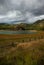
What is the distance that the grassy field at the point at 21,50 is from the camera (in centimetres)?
729

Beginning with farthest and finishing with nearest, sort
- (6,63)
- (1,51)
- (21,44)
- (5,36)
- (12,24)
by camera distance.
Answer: (12,24)
(5,36)
(21,44)
(1,51)
(6,63)

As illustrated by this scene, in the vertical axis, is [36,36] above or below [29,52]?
above

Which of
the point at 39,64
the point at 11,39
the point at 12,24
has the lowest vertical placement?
the point at 39,64

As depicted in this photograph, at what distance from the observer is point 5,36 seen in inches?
363

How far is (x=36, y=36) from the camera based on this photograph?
9406mm

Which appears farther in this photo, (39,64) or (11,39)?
(11,39)

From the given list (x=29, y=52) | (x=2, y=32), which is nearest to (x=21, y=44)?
(x=29, y=52)

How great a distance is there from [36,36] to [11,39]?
1660 millimetres

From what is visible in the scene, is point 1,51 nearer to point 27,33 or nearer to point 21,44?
point 21,44

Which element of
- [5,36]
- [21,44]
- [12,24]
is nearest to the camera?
[21,44]

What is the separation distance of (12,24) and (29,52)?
2893 mm

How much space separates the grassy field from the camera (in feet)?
23.9

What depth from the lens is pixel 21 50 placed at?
25.8 feet

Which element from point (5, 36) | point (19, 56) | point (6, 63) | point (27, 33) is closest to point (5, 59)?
point (6, 63)
